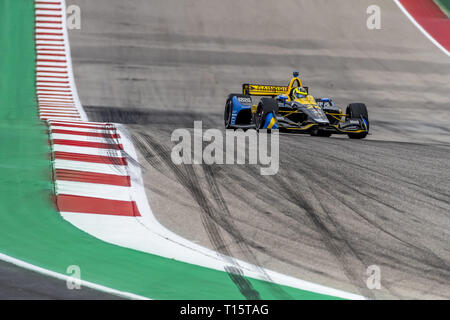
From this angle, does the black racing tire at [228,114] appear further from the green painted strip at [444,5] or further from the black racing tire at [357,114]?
the green painted strip at [444,5]

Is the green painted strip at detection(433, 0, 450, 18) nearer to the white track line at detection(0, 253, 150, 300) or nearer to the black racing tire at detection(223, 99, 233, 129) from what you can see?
the black racing tire at detection(223, 99, 233, 129)

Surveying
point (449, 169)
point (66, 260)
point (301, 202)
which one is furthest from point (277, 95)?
point (66, 260)

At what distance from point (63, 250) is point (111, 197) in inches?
73.0

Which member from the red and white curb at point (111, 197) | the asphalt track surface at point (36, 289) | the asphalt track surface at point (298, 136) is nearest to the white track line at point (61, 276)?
the asphalt track surface at point (36, 289)

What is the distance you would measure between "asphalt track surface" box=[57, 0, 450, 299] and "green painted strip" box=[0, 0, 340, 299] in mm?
664

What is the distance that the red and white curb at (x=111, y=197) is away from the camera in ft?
21.4

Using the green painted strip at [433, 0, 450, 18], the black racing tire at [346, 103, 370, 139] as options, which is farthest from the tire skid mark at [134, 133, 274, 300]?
the green painted strip at [433, 0, 450, 18]

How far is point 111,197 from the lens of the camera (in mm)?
8375

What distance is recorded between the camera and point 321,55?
21734 millimetres

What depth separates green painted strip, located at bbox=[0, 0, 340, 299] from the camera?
5.70 m

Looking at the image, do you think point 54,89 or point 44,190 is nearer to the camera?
point 44,190

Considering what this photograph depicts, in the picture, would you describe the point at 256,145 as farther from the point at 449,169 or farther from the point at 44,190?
the point at 44,190

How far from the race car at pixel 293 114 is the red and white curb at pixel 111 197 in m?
2.76

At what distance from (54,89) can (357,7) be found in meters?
12.5
